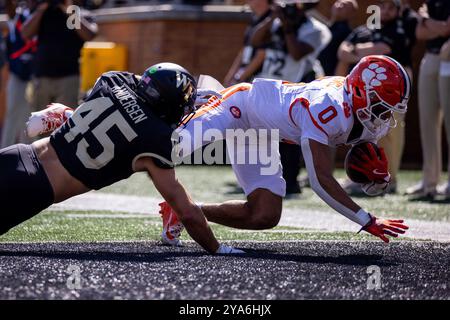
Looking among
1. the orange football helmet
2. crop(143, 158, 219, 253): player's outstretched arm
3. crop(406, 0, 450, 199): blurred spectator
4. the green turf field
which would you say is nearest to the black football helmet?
crop(143, 158, 219, 253): player's outstretched arm

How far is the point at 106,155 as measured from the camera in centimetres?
556

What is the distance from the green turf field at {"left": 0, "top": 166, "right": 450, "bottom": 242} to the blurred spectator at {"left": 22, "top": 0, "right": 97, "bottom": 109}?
1.29 meters

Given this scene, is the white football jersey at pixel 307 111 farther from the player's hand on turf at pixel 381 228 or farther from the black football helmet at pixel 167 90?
the black football helmet at pixel 167 90

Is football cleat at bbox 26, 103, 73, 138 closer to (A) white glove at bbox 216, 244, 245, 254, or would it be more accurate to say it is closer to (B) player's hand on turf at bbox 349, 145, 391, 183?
(A) white glove at bbox 216, 244, 245, 254

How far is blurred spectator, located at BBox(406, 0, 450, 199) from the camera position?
10125 mm

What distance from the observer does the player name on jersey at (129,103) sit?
5570 mm

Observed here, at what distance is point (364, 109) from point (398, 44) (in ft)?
14.8

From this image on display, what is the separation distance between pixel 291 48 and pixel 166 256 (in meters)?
5.15

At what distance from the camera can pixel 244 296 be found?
4520mm

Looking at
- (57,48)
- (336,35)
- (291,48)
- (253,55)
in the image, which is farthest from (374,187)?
(57,48)

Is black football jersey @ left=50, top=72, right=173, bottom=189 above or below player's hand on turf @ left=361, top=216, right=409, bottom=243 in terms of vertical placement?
above
